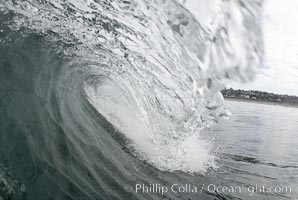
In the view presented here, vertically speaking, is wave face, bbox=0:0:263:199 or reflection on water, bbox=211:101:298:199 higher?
wave face, bbox=0:0:263:199

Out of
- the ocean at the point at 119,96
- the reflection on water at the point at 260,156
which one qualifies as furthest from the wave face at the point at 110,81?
the reflection on water at the point at 260,156

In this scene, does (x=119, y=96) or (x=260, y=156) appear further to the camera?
(x=260, y=156)

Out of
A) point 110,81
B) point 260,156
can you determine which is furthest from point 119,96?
point 260,156

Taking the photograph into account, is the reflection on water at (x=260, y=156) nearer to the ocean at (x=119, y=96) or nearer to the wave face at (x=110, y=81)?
the ocean at (x=119, y=96)

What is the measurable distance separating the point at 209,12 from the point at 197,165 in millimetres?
2323

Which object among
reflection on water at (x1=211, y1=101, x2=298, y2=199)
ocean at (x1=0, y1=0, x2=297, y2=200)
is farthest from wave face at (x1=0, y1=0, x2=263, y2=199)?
reflection on water at (x1=211, y1=101, x2=298, y2=199)

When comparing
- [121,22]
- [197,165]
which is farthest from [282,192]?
[121,22]

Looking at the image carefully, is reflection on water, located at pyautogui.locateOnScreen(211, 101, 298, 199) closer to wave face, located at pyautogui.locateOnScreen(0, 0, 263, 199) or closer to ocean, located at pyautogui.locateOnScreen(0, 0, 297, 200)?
ocean, located at pyautogui.locateOnScreen(0, 0, 297, 200)

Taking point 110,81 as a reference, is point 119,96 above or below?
below

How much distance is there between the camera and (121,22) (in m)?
4.21

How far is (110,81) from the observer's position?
4.95 meters

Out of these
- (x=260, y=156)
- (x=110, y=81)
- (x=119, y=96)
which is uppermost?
(x=110, y=81)

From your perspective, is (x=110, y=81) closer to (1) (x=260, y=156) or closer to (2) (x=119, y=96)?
(2) (x=119, y=96)

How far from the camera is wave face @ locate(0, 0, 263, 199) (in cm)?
287
